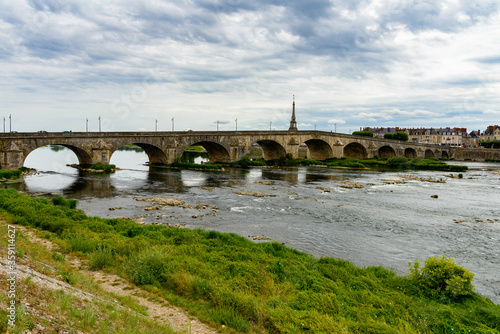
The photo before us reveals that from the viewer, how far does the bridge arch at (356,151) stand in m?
91.9

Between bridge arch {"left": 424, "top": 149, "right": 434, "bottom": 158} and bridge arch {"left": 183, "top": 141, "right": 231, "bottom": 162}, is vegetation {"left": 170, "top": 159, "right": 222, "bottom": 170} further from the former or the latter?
bridge arch {"left": 424, "top": 149, "right": 434, "bottom": 158}

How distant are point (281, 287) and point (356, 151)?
91.7 m

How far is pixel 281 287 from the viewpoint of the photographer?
400 inches

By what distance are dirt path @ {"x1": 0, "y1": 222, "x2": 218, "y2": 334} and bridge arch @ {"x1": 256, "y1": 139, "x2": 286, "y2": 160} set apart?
64.7m

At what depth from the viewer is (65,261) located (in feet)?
37.3

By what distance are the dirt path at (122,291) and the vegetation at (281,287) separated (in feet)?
0.95

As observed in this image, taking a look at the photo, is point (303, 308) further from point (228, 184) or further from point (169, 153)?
point (169, 153)

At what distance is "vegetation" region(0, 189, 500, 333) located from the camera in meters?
8.04

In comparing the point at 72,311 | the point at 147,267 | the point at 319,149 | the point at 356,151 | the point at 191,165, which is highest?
the point at 319,149

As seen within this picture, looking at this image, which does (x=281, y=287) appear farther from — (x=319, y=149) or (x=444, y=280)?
(x=319, y=149)

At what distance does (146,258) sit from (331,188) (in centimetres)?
3082

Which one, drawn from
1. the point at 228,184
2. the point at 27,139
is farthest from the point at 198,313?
the point at 27,139

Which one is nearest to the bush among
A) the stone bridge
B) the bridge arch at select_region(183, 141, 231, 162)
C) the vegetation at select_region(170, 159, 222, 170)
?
the stone bridge

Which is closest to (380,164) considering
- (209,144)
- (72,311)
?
(209,144)
